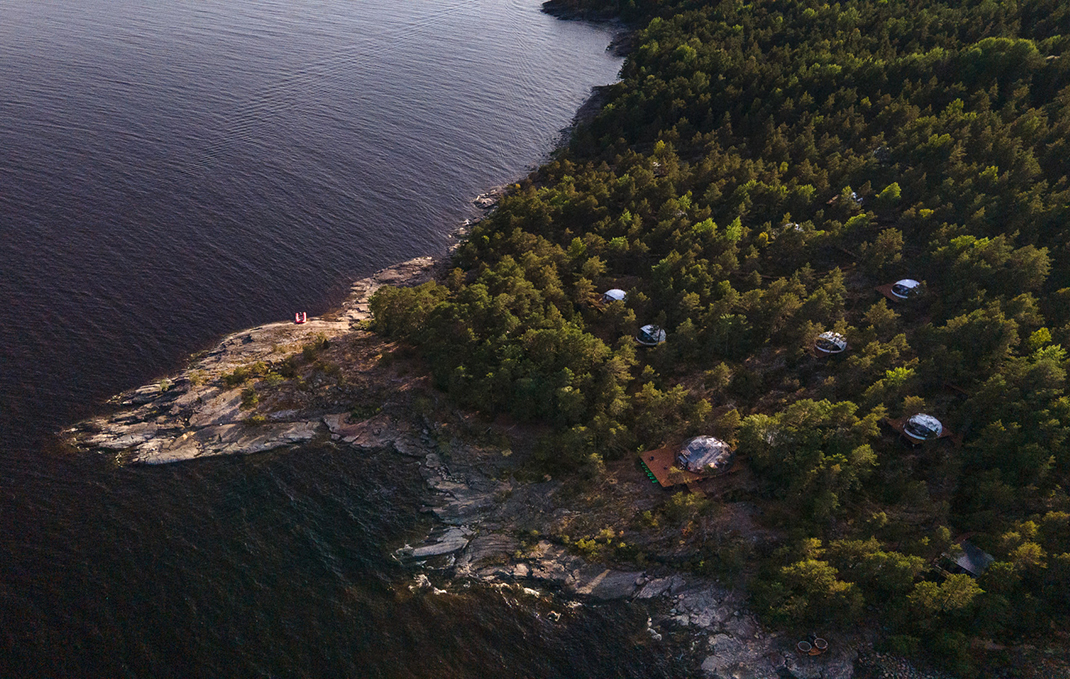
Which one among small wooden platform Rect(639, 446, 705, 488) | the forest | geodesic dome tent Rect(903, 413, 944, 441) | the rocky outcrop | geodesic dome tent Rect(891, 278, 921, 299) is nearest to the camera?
the forest

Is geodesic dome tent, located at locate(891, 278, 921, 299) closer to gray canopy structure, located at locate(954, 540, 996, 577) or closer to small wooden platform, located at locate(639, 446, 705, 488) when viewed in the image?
gray canopy structure, located at locate(954, 540, 996, 577)

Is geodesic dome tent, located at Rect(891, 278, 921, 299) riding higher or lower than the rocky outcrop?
higher

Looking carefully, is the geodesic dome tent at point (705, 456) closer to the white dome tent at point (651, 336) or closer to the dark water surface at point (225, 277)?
the white dome tent at point (651, 336)

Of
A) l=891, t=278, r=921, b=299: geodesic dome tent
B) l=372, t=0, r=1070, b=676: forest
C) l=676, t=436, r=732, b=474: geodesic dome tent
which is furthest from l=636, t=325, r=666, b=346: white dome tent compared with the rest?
l=891, t=278, r=921, b=299: geodesic dome tent

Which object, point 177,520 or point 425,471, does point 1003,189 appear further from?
point 177,520

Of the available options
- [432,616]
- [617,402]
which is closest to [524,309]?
[617,402]

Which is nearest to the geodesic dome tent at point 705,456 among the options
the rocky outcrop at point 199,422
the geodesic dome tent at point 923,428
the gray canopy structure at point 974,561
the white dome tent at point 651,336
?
the white dome tent at point 651,336
